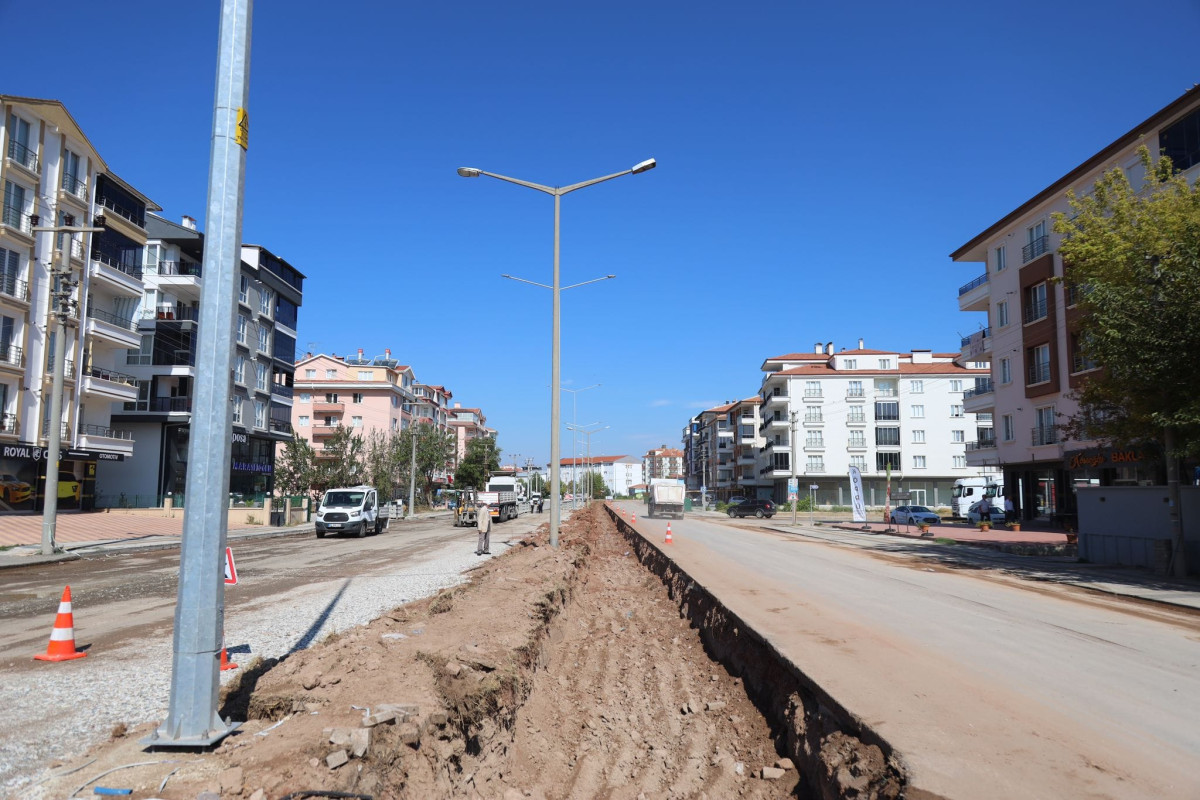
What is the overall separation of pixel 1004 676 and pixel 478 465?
83798 mm

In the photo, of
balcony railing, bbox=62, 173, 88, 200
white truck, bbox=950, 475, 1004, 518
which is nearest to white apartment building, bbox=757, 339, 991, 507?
white truck, bbox=950, 475, 1004, 518

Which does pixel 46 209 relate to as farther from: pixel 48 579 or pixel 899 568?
pixel 899 568

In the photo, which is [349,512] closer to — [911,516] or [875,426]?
[911,516]

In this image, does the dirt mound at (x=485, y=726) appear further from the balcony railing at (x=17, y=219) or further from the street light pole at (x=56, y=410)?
the balcony railing at (x=17, y=219)

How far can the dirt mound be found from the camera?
4352 millimetres

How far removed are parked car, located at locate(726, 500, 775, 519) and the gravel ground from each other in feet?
166

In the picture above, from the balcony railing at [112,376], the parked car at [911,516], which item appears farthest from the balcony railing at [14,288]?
the parked car at [911,516]

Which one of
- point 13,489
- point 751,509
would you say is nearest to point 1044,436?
point 751,509

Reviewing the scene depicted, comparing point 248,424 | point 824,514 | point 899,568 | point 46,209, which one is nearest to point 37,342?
point 46,209

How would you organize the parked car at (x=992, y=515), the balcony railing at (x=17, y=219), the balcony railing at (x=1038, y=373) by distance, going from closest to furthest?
the balcony railing at (x=17, y=219), the balcony railing at (x=1038, y=373), the parked car at (x=992, y=515)

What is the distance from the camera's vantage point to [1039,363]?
38344 millimetres

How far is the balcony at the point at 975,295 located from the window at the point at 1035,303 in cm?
445

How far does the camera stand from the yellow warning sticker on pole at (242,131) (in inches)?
195

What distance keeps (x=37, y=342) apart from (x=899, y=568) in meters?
36.1
